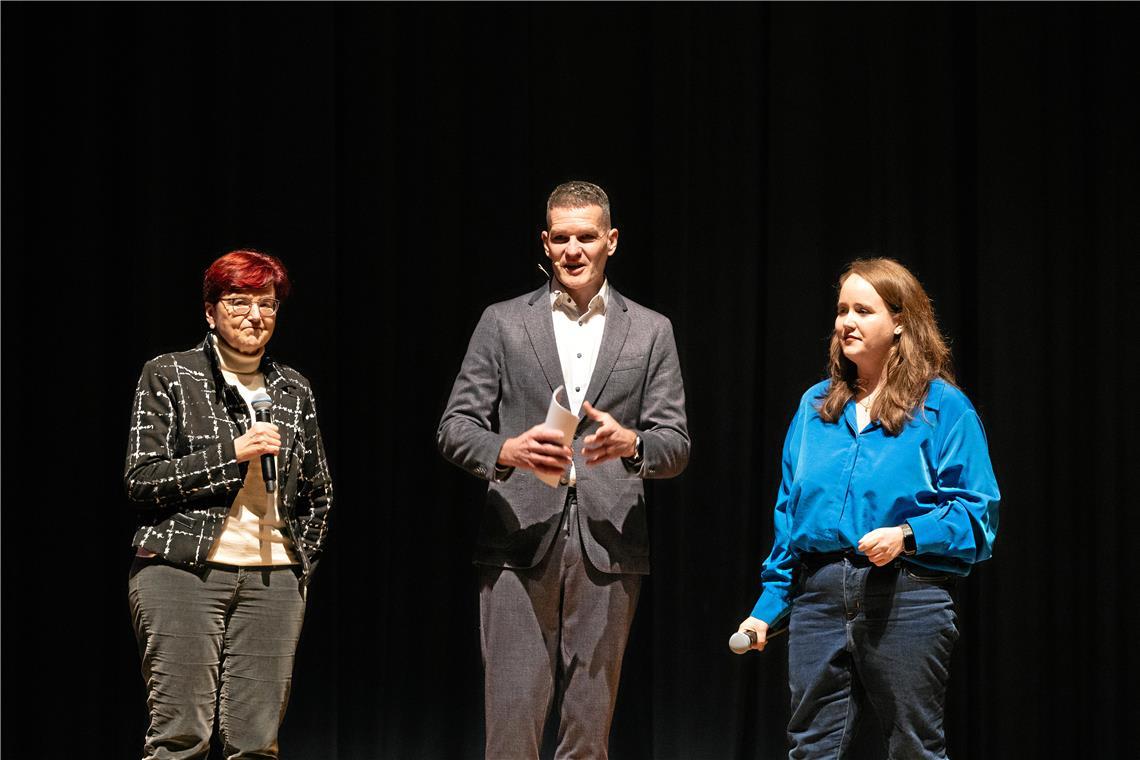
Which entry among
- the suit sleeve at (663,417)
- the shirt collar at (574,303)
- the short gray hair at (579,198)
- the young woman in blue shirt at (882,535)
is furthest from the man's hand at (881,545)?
the short gray hair at (579,198)

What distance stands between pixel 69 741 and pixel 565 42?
10.0 feet

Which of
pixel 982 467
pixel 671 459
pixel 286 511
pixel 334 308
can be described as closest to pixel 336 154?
pixel 334 308

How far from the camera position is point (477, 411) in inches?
110

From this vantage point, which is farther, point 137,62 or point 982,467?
point 137,62

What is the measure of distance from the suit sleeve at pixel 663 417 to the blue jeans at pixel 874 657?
414mm

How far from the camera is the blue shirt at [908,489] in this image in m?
2.47

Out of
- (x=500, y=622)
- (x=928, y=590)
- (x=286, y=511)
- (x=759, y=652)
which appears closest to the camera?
(x=928, y=590)

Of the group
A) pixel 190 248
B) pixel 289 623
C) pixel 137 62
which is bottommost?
pixel 289 623

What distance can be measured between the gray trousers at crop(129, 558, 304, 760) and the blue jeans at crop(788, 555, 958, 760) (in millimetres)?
1217

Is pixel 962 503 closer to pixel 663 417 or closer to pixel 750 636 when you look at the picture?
pixel 750 636

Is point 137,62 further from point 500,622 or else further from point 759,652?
point 759,652

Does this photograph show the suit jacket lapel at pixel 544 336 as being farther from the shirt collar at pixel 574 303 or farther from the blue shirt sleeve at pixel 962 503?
the blue shirt sleeve at pixel 962 503

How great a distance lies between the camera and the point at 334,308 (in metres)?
4.28

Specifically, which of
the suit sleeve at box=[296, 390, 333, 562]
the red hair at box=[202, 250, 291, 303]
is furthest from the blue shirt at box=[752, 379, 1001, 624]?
the red hair at box=[202, 250, 291, 303]
